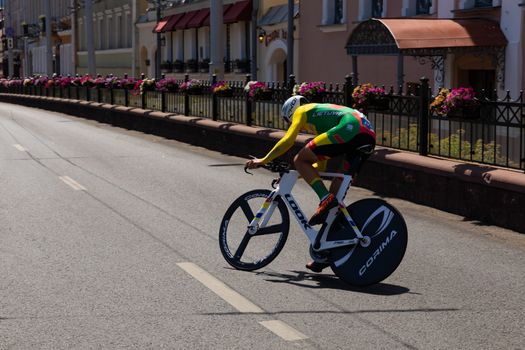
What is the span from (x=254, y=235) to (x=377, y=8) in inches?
908

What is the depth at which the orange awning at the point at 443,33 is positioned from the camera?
21953mm

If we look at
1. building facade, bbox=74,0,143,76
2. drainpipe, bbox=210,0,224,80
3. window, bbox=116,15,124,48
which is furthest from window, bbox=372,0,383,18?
window, bbox=116,15,124,48

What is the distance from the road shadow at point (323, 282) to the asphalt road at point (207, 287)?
17 mm

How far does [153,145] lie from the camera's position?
2209 cm

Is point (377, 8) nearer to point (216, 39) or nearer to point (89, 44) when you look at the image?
point (216, 39)

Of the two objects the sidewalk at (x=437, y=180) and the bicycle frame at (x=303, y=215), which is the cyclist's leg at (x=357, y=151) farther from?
the sidewalk at (x=437, y=180)

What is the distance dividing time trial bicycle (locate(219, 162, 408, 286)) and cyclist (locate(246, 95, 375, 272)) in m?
0.11

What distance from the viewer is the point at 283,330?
5879mm

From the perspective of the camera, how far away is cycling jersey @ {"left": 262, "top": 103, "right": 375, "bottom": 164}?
7.26m

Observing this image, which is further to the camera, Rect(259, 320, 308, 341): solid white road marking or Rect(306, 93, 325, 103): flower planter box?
Rect(306, 93, 325, 103): flower planter box

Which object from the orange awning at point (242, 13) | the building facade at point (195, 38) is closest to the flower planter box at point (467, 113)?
the building facade at point (195, 38)

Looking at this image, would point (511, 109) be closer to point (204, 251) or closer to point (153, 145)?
point (204, 251)

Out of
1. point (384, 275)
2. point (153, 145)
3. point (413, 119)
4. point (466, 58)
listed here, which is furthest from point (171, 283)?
point (466, 58)

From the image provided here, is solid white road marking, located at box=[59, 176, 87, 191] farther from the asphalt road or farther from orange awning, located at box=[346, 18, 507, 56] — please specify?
orange awning, located at box=[346, 18, 507, 56]
